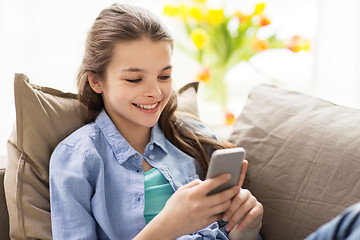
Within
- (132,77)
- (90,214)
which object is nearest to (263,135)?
(132,77)

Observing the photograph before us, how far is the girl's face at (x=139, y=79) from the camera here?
1.17 metres

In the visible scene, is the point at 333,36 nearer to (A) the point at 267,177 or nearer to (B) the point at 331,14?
(B) the point at 331,14

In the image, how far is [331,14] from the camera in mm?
2637

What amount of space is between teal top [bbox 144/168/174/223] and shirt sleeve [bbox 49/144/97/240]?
0.47ft

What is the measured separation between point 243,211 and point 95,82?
52 cm

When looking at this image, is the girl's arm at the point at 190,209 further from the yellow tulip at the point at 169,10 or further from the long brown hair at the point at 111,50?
the yellow tulip at the point at 169,10

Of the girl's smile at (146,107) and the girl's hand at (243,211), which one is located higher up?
the girl's smile at (146,107)

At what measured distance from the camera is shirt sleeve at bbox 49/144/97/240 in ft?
3.55

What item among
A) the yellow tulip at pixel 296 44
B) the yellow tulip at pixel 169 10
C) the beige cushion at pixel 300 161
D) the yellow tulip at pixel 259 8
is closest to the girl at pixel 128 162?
the beige cushion at pixel 300 161

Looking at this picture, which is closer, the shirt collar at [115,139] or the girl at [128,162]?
the girl at [128,162]

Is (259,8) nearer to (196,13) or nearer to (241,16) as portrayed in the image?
(241,16)

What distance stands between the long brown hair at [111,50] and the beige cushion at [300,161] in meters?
0.13

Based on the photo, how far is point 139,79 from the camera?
3.89ft

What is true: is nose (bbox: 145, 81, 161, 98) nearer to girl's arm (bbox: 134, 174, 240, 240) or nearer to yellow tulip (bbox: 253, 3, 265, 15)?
girl's arm (bbox: 134, 174, 240, 240)
